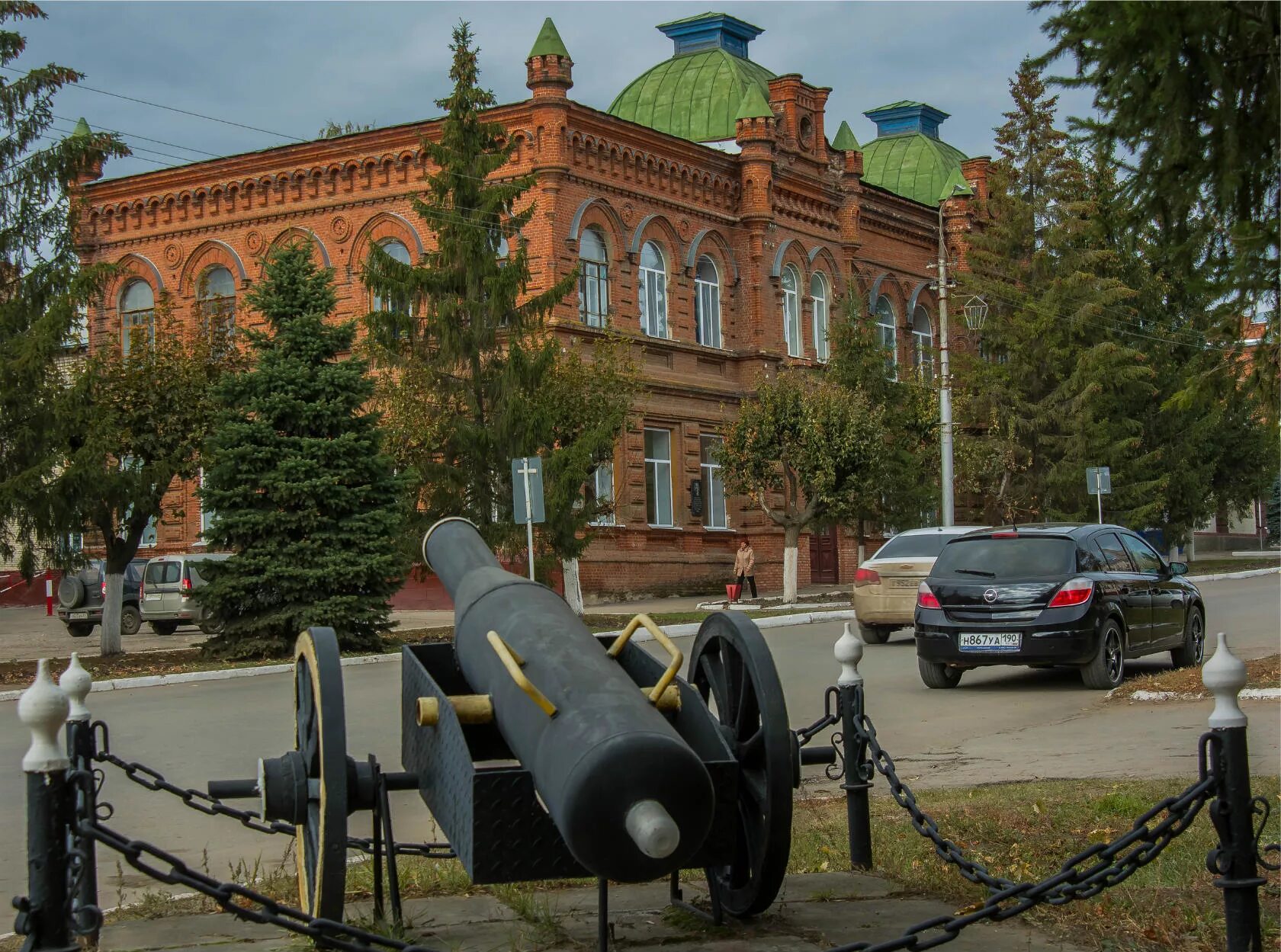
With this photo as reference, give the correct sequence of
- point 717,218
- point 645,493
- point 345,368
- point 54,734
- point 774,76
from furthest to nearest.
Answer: point 774,76
point 717,218
point 645,493
point 345,368
point 54,734

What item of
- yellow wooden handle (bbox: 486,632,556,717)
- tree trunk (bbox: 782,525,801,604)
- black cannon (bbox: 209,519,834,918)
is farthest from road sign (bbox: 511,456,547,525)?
yellow wooden handle (bbox: 486,632,556,717)

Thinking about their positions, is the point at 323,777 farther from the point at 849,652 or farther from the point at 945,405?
the point at 945,405

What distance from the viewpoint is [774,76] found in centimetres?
4294

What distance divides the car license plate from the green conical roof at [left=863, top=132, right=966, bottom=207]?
38.5 m

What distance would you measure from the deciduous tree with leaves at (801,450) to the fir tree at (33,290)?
14.6 metres

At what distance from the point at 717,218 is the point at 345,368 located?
60.0ft

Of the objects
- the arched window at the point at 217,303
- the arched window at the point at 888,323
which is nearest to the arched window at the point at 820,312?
the arched window at the point at 888,323

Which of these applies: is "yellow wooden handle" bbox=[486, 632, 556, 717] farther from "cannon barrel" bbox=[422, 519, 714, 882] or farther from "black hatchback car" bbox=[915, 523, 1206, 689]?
"black hatchback car" bbox=[915, 523, 1206, 689]

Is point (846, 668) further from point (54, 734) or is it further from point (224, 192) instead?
point (224, 192)

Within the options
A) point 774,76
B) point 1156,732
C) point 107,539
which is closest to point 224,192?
point 774,76

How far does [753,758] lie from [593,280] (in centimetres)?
3096

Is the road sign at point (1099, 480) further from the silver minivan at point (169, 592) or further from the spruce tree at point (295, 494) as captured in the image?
the spruce tree at point (295, 494)

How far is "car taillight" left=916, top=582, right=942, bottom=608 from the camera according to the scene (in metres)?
15.7

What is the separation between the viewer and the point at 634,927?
19.2ft
